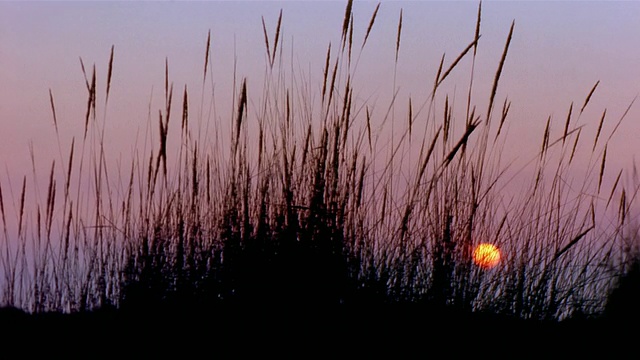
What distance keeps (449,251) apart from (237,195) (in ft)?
2.60

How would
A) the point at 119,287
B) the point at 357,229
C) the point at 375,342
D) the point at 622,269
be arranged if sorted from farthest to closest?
the point at 119,287 → the point at 357,229 → the point at 622,269 → the point at 375,342

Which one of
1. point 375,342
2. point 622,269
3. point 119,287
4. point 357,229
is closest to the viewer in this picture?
point 375,342

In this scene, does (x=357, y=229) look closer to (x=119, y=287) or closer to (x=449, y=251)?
(x=449, y=251)

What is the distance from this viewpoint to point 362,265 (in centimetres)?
299

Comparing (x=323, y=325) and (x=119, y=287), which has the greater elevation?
(x=119, y=287)

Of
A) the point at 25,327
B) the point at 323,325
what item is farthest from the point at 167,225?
the point at 323,325

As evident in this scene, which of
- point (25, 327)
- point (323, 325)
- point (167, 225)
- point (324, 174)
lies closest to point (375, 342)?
point (323, 325)

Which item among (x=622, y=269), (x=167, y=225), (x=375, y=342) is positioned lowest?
(x=375, y=342)

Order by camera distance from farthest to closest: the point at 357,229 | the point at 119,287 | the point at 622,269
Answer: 1. the point at 119,287
2. the point at 357,229
3. the point at 622,269

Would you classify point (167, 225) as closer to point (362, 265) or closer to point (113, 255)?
point (113, 255)

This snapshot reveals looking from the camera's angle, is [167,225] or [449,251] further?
[167,225]

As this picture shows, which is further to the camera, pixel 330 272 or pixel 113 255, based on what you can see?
pixel 113 255

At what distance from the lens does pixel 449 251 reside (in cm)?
302

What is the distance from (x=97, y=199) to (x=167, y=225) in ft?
1.11
